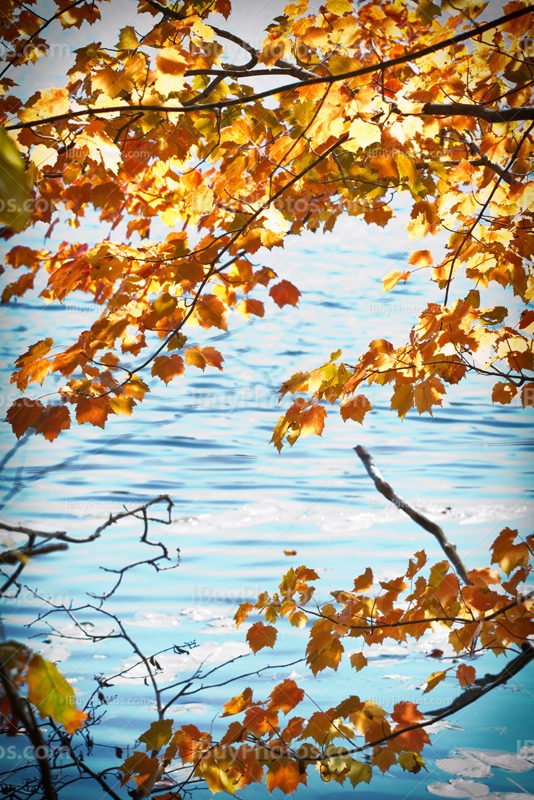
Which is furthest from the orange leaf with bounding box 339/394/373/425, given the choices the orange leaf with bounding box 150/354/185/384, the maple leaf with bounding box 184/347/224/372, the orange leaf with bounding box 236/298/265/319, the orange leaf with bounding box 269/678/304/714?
the orange leaf with bounding box 236/298/265/319

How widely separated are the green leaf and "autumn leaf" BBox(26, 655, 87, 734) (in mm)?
371

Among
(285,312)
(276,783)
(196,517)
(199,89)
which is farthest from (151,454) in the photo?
(276,783)

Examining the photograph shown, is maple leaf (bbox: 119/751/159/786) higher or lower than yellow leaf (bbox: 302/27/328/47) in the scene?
lower

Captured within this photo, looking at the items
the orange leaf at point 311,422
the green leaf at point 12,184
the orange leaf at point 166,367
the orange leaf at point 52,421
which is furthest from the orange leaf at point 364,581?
the green leaf at point 12,184

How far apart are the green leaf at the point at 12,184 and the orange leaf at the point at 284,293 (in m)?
1.87

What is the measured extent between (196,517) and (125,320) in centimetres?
212

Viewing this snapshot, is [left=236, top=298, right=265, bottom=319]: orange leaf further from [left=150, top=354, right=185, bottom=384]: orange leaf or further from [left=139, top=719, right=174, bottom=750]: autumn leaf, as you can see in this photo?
[left=139, top=719, right=174, bottom=750]: autumn leaf

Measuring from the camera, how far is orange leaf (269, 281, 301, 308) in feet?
7.29

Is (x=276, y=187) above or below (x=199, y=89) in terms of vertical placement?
below

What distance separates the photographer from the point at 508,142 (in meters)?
1.66

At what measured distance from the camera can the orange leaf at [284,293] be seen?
222 cm

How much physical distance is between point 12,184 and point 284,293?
1.94 m

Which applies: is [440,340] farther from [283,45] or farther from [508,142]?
[283,45]

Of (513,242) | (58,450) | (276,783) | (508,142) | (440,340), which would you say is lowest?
(276,783)
